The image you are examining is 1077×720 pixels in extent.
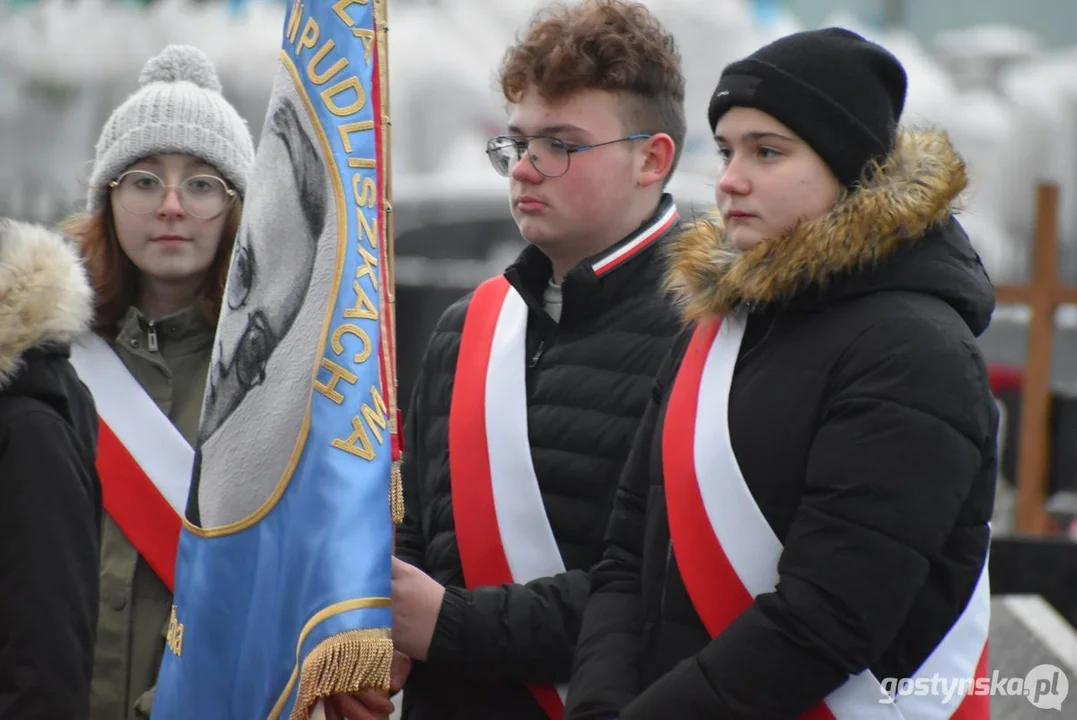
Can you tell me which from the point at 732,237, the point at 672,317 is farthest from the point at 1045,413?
the point at 732,237

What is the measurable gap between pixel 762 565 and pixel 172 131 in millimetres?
1798

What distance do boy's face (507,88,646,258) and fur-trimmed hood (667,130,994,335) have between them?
665 mm

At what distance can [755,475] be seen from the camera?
2.62m

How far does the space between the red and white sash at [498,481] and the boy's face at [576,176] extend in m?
0.24

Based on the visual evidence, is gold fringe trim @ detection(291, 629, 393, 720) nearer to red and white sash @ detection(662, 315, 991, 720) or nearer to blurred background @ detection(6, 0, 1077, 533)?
red and white sash @ detection(662, 315, 991, 720)

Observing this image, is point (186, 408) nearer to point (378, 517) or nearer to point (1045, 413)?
point (378, 517)

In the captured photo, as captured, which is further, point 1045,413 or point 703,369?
point 1045,413

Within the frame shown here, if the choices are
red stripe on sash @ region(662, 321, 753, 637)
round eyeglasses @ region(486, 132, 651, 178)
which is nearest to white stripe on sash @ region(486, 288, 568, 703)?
round eyeglasses @ region(486, 132, 651, 178)

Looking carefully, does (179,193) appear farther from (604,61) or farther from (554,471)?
(554,471)

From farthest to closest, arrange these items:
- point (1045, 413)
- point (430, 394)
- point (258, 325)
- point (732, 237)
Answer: point (1045, 413) < point (430, 394) < point (258, 325) < point (732, 237)

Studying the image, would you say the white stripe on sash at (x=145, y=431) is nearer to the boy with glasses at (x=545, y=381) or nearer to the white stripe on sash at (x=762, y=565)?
the boy with glasses at (x=545, y=381)

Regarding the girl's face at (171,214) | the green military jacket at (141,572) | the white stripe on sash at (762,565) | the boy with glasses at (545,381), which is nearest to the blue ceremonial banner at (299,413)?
the boy with glasses at (545,381)

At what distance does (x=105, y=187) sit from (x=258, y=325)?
0.98 m

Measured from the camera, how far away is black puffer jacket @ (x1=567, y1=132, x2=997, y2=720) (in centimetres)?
247
